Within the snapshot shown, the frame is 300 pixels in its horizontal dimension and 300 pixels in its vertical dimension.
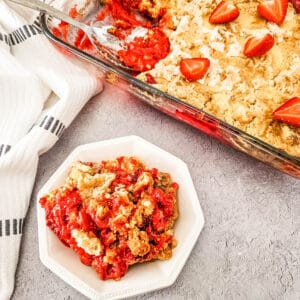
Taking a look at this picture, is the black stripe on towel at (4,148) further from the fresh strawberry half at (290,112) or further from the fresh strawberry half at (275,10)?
the fresh strawberry half at (275,10)

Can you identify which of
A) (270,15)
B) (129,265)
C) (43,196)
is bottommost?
(129,265)

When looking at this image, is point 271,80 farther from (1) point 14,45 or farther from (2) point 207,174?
(1) point 14,45

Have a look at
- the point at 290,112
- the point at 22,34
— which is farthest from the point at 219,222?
the point at 22,34

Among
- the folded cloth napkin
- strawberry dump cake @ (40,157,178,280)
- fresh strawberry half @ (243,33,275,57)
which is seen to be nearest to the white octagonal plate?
strawberry dump cake @ (40,157,178,280)

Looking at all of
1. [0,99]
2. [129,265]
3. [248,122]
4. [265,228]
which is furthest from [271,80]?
[0,99]

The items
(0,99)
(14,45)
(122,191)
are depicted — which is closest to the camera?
(122,191)

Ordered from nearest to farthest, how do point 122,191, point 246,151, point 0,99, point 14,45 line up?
point 122,191
point 246,151
point 0,99
point 14,45
